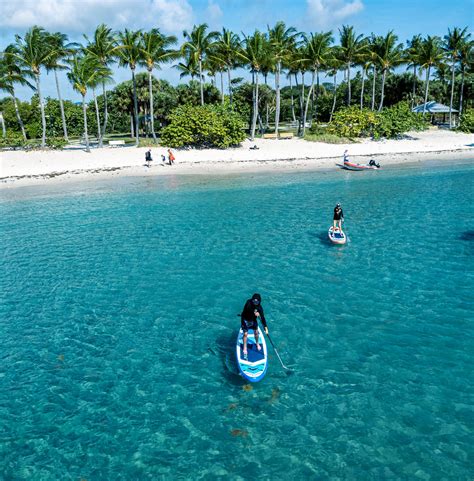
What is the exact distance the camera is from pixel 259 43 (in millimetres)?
53531

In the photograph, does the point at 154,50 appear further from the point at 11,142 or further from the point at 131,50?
the point at 11,142

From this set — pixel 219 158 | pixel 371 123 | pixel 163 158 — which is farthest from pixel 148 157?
pixel 371 123

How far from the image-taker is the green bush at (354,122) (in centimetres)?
5972

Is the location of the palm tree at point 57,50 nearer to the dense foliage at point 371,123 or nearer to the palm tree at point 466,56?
the dense foliage at point 371,123

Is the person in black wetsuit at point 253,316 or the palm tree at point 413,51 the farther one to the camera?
the palm tree at point 413,51

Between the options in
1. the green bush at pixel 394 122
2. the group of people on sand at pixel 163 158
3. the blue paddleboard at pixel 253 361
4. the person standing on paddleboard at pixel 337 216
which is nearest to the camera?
the blue paddleboard at pixel 253 361

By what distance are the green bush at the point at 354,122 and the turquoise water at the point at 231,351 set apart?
36.9m

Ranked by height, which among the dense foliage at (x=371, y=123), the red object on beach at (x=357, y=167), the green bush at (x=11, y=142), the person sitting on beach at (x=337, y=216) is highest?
the dense foliage at (x=371, y=123)

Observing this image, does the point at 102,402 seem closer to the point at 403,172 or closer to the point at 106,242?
the point at 106,242

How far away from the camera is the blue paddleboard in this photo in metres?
10.7

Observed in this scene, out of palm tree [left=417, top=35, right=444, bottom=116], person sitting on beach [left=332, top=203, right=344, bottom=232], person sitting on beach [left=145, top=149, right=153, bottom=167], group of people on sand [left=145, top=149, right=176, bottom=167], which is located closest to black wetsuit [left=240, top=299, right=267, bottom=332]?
person sitting on beach [left=332, top=203, right=344, bottom=232]

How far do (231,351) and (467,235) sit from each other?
16.9m

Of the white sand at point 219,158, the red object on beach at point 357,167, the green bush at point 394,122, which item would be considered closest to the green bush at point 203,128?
the white sand at point 219,158

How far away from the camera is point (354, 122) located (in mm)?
60156
